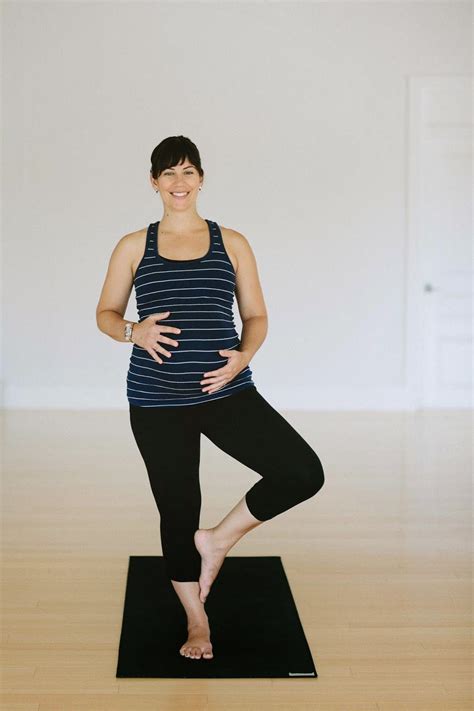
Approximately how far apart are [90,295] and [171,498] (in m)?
4.31

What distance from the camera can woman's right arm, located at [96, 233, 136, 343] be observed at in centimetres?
261

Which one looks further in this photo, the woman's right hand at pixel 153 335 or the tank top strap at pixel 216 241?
the tank top strap at pixel 216 241

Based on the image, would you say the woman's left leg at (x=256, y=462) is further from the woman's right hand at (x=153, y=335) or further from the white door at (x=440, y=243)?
the white door at (x=440, y=243)

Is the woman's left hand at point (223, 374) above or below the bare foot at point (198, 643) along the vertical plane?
above

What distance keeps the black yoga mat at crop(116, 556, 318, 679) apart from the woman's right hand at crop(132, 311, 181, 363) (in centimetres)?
82

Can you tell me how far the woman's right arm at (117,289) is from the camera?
2.61 m

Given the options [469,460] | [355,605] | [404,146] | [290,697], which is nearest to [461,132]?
[404,146]

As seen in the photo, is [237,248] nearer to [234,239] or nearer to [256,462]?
[234,239]

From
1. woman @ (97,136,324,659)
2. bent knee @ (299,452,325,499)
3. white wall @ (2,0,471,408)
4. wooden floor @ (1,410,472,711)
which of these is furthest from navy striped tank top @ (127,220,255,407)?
white wall @ (2,0,471,408)

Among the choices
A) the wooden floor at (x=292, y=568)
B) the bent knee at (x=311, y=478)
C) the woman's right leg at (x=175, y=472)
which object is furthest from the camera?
the woman's right leg at (x=175, y=472)

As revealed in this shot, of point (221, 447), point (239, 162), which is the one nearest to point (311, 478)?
point (221, 447)

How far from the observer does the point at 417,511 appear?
407cm

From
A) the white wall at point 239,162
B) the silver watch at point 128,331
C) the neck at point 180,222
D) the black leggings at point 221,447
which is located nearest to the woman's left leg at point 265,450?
the black leggings at point 221,447

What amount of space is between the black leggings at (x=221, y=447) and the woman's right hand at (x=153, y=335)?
0.19m
